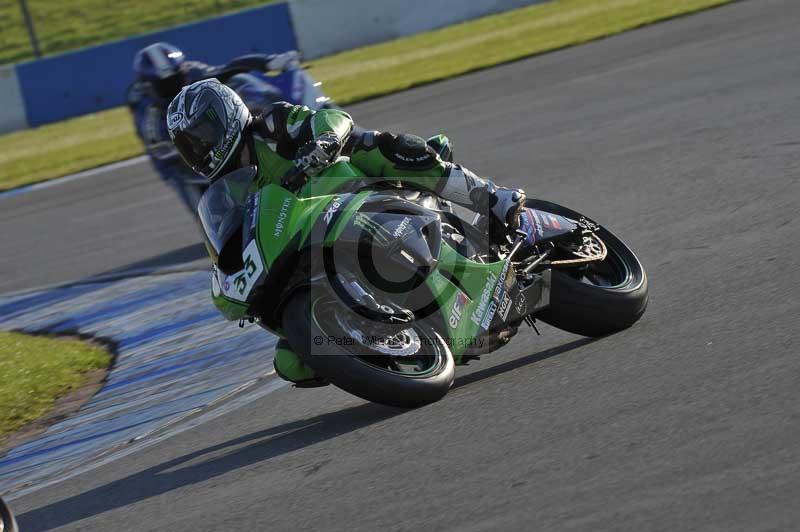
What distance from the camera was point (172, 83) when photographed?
971 centimetres

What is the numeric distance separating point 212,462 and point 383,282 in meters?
1.05

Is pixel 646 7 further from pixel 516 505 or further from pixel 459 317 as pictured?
pixel 516 505

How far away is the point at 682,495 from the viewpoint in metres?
3.61

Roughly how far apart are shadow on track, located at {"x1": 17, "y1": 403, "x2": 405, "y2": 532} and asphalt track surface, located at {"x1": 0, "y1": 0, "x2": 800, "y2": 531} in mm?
16

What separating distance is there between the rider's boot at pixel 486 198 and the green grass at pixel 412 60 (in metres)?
11.3

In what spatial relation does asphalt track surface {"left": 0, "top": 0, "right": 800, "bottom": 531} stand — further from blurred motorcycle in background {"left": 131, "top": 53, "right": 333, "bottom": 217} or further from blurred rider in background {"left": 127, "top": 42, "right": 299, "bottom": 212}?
blurred rider in background {"left": 127, "top": 42, "right": 299, "bottom": 212}

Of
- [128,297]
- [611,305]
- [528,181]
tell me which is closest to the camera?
[611,305]

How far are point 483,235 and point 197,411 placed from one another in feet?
5.77

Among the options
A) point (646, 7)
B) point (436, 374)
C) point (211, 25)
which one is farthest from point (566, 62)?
point (436, 374)

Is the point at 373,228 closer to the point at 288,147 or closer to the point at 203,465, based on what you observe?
the point at 288,147

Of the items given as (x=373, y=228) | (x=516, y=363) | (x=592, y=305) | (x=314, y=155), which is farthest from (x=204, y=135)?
(x=592, y=305)

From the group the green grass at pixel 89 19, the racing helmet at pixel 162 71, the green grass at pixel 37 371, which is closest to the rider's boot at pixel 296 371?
the green grass at pixel 37 371

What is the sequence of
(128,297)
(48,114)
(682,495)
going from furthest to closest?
(48,114) < (128,297) < (682,495)

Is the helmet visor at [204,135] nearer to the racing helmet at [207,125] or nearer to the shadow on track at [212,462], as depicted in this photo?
the racing helmet at [207,125]
